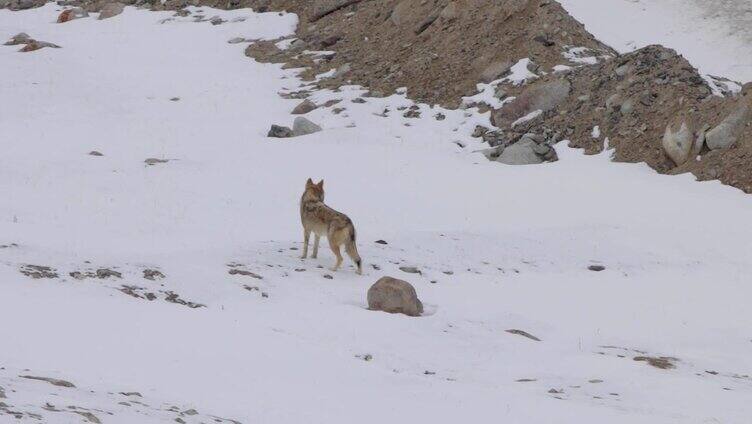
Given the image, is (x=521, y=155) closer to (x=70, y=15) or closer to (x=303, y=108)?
(x=303, y=108)

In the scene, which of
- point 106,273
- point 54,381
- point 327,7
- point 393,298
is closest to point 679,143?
point 393,298

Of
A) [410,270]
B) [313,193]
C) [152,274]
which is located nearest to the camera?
[152,274]

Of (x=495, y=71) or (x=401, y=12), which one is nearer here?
(x=495, y=71)

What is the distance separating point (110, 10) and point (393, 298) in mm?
29229

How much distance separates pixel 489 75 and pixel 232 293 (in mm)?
16118

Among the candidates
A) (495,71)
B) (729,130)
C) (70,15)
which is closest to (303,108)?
(495,71)

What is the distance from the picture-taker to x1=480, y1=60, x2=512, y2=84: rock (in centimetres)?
2648

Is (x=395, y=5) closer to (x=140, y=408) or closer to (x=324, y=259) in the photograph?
(x=324, y=259)

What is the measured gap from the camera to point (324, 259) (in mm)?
15250

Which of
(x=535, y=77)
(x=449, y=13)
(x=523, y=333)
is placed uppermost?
(x=449, y=13)

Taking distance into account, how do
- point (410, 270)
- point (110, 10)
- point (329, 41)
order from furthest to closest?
1. point (110, 10)
2. point (329, 41)
3. point (410, 270)

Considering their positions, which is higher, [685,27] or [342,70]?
[685,27]

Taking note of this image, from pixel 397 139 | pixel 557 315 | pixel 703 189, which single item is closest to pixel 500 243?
pixel 557 315

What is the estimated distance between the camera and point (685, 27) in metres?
37.1
